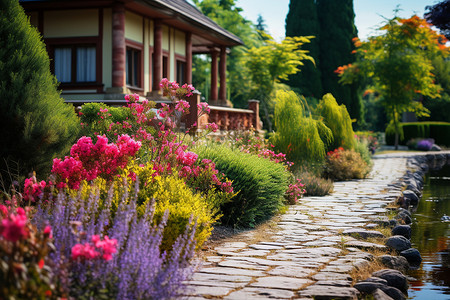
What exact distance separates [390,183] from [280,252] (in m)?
8.73

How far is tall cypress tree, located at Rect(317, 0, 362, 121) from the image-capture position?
37.2 metres

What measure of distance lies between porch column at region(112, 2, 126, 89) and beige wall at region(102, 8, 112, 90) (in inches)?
32.9

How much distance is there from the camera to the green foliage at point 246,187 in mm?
7734

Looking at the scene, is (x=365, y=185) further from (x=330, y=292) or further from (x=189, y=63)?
(x=189, y=63)

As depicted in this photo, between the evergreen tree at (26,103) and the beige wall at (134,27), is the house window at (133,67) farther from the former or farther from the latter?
the evergreen tree at (26,103)

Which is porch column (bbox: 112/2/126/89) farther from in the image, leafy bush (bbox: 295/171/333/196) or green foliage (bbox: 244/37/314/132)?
green foliage (bbox: 244/37/314/132)

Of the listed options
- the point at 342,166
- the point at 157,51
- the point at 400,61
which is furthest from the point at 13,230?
the point at 400,61

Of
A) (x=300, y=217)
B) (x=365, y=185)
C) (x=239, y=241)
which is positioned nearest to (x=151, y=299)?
(x=239, y=241)

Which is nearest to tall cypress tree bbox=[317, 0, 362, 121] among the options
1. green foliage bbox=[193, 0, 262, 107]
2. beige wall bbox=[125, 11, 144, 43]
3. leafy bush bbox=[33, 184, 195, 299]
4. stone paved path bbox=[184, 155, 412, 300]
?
green foliage bbox=[193, 0, 262, 107]

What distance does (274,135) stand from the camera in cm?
1285

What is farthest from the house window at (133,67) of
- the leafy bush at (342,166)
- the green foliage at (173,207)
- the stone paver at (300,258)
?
the green foliage at (173,207)

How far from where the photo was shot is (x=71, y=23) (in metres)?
18.2

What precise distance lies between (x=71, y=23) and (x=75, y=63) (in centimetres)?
138

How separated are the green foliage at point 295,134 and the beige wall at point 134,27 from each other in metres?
8.23
